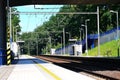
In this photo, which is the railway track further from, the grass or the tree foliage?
the tree foliage

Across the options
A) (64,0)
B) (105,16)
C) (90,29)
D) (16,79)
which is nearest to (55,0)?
(64,0)

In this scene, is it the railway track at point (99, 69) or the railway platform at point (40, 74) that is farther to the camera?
the railway track at point (99, 69)

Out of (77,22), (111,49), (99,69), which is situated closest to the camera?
(99,69)

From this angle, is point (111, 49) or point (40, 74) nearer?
point (40, 74)

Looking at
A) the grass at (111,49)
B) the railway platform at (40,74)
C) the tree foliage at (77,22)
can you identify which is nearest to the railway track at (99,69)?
the railway platform at (40,74)

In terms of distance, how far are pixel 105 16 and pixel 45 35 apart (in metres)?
76.0

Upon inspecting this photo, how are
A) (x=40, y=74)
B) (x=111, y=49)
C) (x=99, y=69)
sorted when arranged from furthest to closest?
(x=111, y=49) < (x=99, y=69) < (x=40, y=74)

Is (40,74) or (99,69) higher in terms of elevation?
(40,74)

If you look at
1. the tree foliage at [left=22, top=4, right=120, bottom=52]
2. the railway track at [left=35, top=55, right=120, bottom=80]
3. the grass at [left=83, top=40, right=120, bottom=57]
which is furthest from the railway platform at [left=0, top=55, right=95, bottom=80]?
the tree foliage at [left=22, top=4, right=120, bottom=52]

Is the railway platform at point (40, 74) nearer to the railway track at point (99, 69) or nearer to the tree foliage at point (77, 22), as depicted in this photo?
the railway track at point (99, 69)

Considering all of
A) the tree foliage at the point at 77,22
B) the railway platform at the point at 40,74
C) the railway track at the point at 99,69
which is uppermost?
the tree foliage at the point at 77,22

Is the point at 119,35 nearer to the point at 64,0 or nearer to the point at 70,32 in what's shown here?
the point at 64,0

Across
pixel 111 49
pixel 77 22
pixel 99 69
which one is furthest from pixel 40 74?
pixel 77 22

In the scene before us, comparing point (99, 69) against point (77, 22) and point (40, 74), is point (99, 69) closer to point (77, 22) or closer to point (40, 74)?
point (40, 74)
